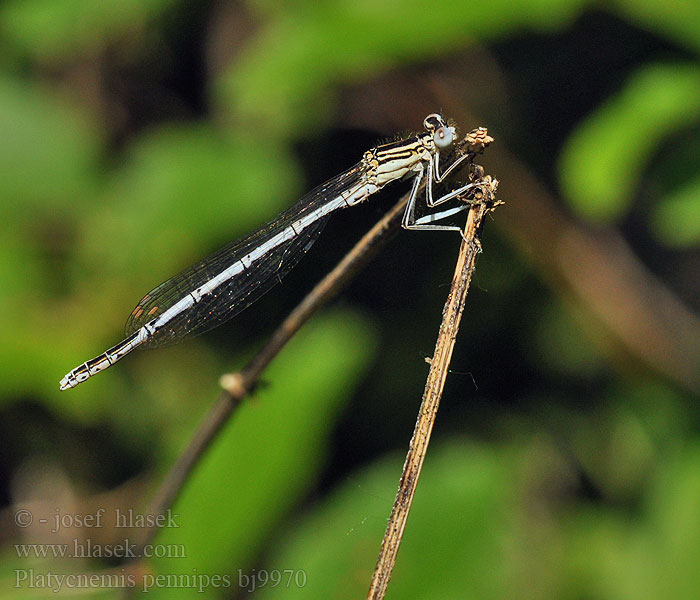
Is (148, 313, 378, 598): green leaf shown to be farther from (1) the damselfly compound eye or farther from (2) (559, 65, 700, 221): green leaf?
(2) (559, 65, 700, 221): green leaf

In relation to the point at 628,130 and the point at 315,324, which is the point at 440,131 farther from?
the point at 315,324

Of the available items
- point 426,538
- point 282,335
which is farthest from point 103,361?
point 426,538

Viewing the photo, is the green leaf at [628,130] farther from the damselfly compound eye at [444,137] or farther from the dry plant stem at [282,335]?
the dry plant stem at [282,335]

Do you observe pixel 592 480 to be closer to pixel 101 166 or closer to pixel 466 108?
pixel 466 108

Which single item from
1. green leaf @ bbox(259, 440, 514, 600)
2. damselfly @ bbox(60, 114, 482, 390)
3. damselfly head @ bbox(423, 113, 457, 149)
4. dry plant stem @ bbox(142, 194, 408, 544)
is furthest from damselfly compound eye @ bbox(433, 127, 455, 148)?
green leaf @ bbox(259, 440, 514, 600)

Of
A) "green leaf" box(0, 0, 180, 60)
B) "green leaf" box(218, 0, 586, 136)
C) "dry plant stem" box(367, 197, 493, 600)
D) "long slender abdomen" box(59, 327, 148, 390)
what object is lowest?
"dry plant stem" box(367, 197, 493, 600)
